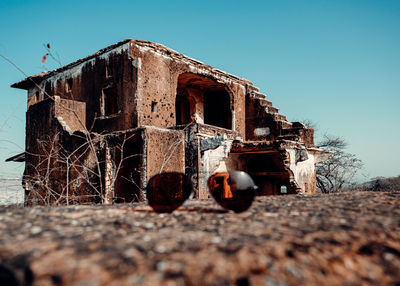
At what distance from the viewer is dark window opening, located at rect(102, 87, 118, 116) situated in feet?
38.3

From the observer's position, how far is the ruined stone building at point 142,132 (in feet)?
26.7

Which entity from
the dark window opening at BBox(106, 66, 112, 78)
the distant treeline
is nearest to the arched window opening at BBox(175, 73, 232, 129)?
the dark window opening at BBox(106, 66, 112, 78)

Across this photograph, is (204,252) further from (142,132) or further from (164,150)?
(164,150)

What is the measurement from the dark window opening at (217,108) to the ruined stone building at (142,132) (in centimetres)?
14

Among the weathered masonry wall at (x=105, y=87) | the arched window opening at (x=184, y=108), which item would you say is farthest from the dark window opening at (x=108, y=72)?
the arched window opening at (x=184, y=108)

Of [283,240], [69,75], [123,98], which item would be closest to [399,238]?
[283,240]

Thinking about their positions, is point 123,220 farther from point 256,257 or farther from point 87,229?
point 256,257

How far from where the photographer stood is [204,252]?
1177 millimetres

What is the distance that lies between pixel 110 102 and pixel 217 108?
6.86 metres

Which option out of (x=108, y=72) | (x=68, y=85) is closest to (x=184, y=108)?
(x=108, y=72)

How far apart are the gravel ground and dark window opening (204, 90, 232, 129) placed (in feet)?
49.0

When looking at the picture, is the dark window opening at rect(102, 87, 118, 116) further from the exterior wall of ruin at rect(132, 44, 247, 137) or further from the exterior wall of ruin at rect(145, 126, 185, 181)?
the exterior wall of ruin at rect(145, 126, 185, 181)

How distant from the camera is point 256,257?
3.65 feet

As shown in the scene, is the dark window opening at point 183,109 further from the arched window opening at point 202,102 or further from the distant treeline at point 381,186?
the distant treeline at point 381,186
